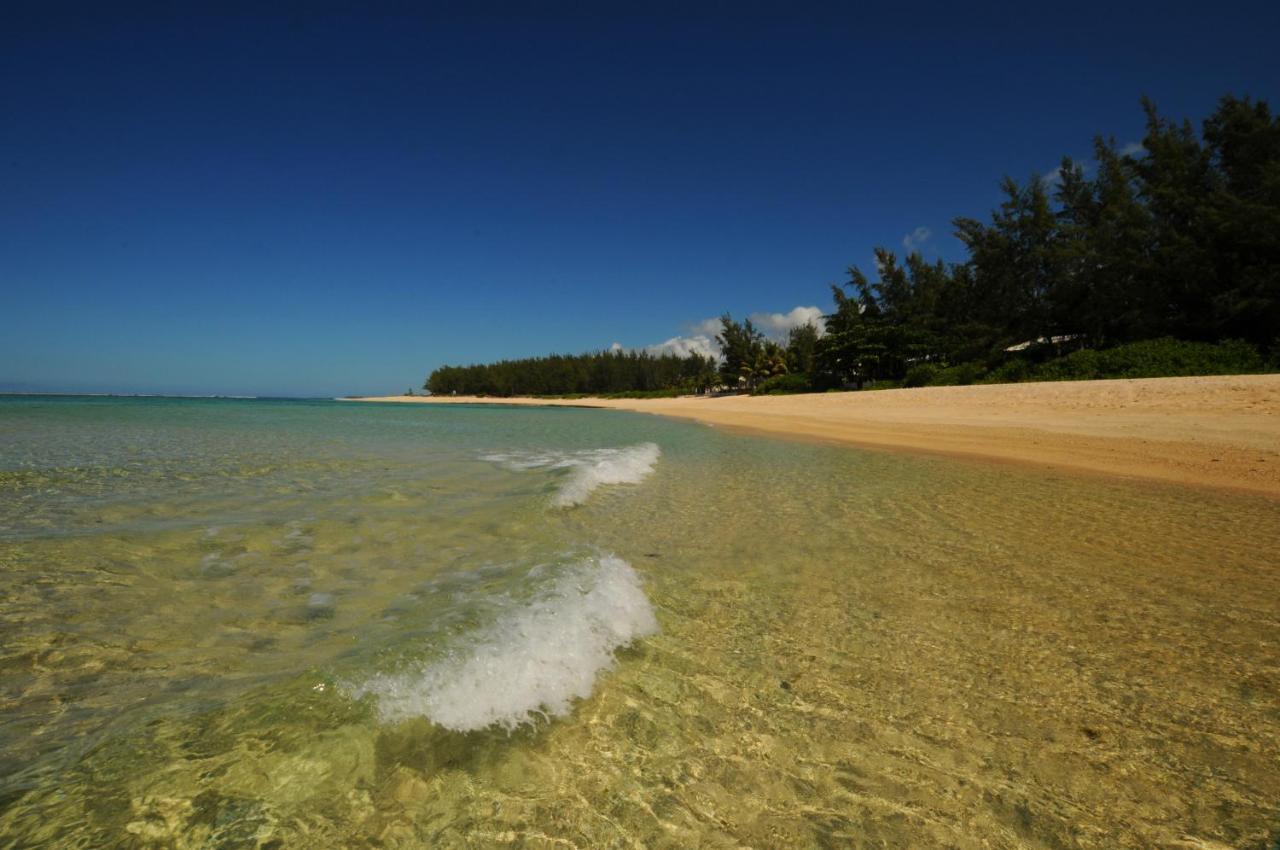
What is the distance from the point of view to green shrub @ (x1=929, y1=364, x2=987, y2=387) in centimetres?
3447

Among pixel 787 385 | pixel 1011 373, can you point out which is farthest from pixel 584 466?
pixel 787 385

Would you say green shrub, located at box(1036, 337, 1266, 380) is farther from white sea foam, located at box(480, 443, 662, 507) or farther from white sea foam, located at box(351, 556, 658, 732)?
white sea foam, located at box(351, 556, 658, 732)

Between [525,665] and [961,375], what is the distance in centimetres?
3949

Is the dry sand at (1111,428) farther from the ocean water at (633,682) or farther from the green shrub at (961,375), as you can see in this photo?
the green shrub at (961,375)

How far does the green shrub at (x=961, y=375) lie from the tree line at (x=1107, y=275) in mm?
153

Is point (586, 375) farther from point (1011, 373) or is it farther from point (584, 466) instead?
point (584, 466)

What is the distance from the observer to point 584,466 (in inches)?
397

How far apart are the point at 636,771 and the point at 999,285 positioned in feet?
156

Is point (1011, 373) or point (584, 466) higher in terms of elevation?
point (1011, 373)

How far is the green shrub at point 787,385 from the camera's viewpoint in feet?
189

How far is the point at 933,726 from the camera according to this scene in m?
2.25

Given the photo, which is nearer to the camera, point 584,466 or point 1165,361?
point 584,466

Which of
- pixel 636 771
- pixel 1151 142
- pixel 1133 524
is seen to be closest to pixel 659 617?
pixel 636 771

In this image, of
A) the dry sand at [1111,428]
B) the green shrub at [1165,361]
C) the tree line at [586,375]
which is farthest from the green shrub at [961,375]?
the tree line at [586,375]
